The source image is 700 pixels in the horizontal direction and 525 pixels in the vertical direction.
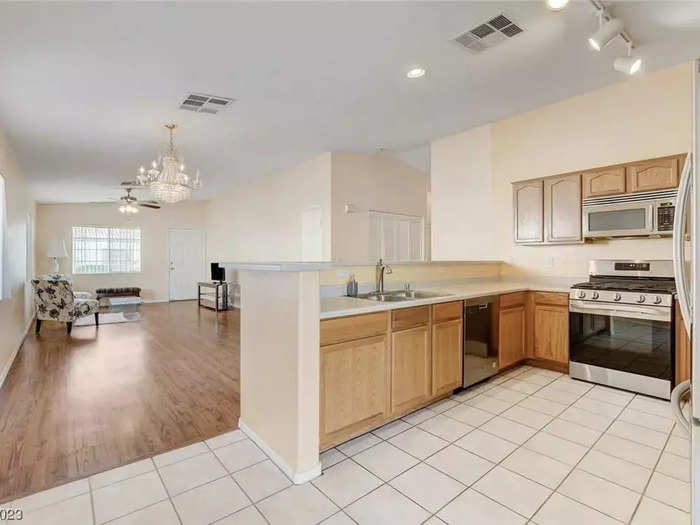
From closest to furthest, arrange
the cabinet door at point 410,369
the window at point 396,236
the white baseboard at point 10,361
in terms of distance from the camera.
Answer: the cabinet door at point 410,369 → the white baseboard at point 10,361 → the window at point 396,236

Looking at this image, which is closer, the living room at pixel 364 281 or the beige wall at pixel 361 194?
the living room at pixel 364 281

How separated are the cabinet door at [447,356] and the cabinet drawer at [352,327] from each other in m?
0.60

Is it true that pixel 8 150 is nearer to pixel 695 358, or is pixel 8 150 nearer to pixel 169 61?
pixel 169 61

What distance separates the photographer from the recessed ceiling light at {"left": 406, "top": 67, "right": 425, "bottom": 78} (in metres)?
3.07

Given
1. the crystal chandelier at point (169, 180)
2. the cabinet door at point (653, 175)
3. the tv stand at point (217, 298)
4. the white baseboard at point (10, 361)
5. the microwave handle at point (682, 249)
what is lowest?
the white baseboard at point (10, 361)

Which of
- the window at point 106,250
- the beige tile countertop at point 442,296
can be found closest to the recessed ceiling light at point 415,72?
the beige tile countertop at point 442,296

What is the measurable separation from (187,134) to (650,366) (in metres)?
5.36

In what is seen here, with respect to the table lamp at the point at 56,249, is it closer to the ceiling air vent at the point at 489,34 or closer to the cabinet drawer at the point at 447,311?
the cabinet drawer at the point at 447,311

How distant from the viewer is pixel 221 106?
366cm

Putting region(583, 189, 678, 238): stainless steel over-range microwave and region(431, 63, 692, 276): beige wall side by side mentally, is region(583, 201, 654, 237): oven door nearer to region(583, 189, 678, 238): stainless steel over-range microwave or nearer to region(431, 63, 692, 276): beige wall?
region(583, 189, 678, 238): stainless steel over-range microwave

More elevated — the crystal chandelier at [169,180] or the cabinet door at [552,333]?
the crystal chandelier at [169,180]

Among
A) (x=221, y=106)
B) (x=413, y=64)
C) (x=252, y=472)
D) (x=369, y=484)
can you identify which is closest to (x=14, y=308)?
(x=221, y=106)

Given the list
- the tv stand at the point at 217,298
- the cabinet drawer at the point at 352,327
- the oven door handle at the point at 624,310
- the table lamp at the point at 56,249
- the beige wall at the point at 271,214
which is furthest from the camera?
the tv stand at the point at 217,298

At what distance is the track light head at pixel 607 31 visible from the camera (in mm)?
2340
